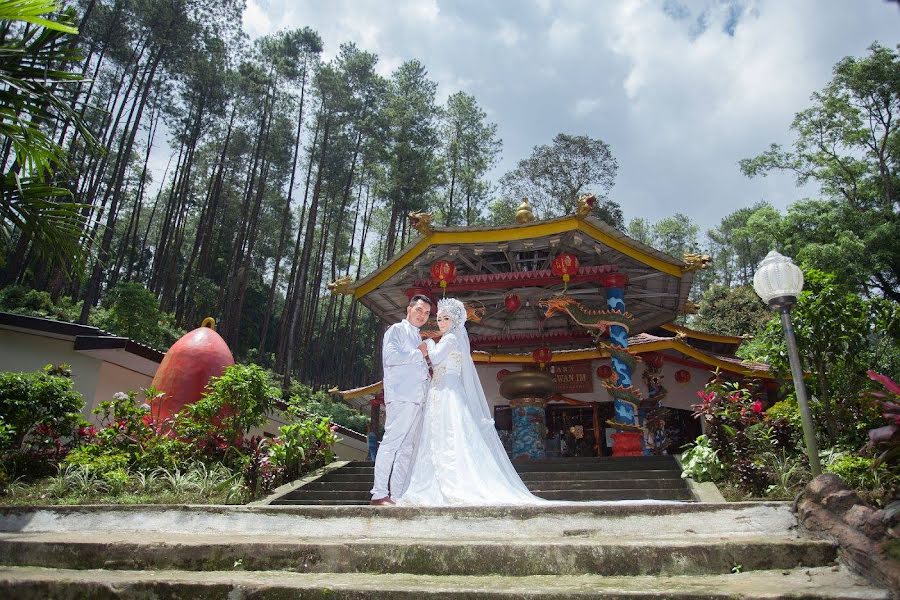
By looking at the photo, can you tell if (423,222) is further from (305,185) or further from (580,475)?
(305,185)

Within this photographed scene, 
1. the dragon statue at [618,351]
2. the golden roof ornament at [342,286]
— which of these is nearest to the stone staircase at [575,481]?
the dragon statue at [618,351]

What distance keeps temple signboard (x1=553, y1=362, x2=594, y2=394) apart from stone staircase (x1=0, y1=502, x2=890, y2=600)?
11.1 meters

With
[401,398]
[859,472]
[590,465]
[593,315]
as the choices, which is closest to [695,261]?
[593,315]

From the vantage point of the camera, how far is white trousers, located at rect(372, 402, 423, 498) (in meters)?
5.21

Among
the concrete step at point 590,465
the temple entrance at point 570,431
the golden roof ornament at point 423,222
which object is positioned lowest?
the concrete step at point 590,465

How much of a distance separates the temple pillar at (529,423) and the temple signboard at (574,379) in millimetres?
3804

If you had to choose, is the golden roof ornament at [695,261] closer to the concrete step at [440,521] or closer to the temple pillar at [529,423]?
the temple pillar at [529,423]

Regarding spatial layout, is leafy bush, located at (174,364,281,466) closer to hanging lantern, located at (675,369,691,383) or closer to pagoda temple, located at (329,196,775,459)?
pagoda temple, located at (329,196,775,459)

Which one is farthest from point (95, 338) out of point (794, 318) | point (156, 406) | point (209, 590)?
point (794, 318)

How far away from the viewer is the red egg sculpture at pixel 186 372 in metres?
7.68

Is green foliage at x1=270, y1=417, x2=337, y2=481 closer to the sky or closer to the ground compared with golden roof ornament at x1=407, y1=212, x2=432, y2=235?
closer to the ground

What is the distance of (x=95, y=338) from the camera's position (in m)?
9.22

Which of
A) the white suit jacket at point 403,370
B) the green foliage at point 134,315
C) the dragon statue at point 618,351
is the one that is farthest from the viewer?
the green foliage at point 134,315

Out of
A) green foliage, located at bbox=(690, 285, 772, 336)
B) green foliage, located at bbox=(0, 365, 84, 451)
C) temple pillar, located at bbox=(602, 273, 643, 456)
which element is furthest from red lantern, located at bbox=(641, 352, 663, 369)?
green foliage, located at bbox=(0, 365, 84, 451)
